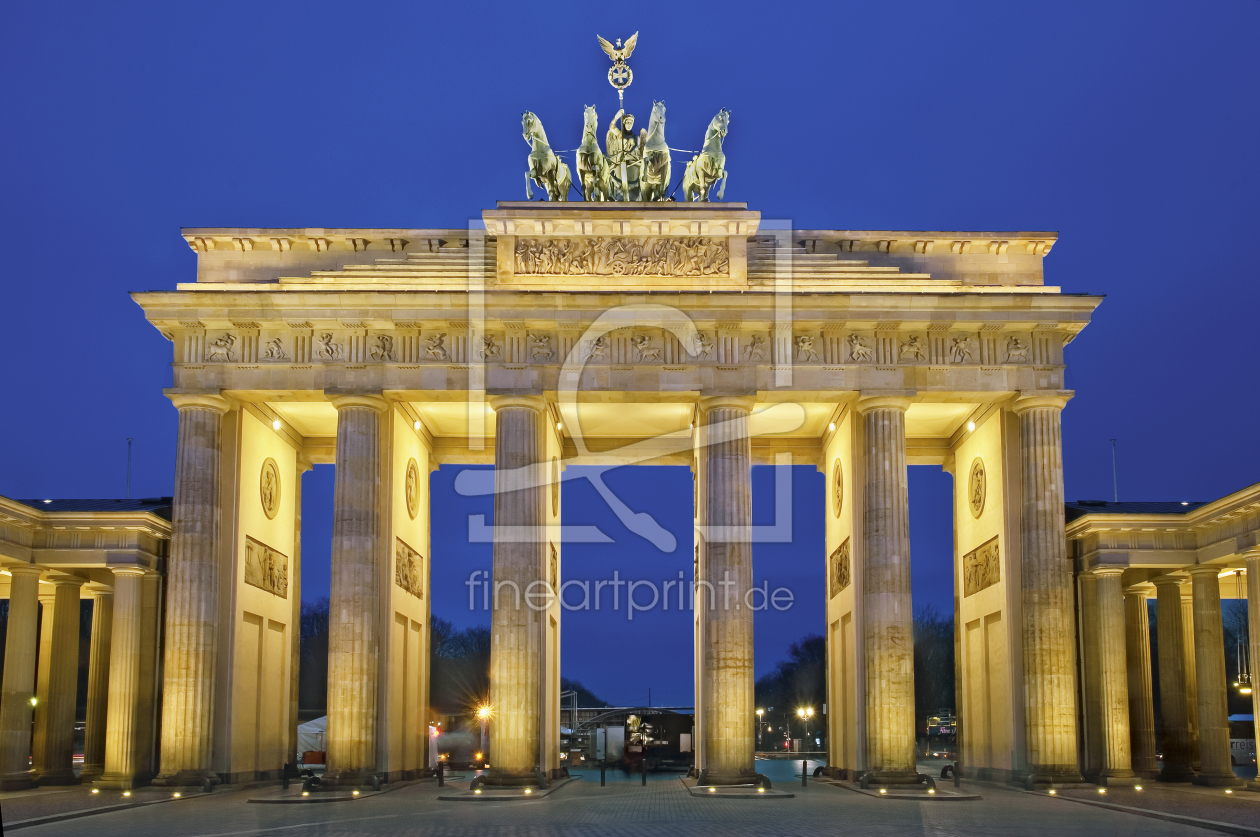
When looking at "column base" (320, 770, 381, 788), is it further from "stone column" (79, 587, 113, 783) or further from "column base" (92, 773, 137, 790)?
"stone column" (79, 587, 113, 783)

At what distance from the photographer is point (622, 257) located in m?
39.4

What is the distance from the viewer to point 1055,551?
38031 mm

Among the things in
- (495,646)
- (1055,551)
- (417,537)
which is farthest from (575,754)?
(1055,551)

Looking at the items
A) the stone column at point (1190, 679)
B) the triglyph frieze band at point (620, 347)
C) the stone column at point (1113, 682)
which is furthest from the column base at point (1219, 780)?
the triglyph frieze band at point (620, 347)

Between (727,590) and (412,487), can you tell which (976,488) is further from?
(412,487)

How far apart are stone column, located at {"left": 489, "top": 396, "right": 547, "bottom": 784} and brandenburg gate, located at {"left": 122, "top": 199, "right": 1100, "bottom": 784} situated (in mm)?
82

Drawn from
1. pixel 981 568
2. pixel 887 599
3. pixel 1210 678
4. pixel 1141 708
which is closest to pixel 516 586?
pixel 887 599

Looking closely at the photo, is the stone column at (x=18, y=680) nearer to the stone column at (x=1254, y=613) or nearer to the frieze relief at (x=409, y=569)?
the frieze relief at (x=409, y=569)

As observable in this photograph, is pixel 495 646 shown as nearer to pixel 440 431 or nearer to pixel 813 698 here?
pixel 440 431

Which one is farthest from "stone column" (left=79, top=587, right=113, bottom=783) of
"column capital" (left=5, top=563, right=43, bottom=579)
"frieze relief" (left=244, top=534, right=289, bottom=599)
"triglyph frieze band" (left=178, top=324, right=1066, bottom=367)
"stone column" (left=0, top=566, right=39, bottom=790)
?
"triglyph frieze band" (left=178, top=324, right=1066, bottom=367)

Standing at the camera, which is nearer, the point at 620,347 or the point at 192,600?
the point at 192,600

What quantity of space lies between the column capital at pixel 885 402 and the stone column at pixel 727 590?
140 inches

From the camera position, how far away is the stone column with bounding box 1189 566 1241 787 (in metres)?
39.4

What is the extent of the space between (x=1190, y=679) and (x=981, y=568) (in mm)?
9005
